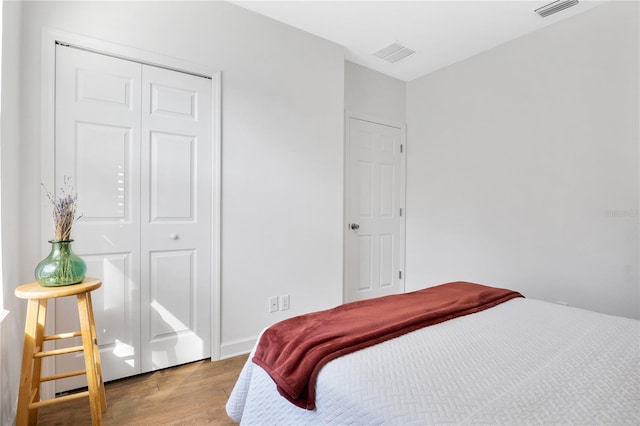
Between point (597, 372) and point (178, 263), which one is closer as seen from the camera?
point (597, 372)

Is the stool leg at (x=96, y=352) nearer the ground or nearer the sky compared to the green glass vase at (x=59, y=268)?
nearer the ground

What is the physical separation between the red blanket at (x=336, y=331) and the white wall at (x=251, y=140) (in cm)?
115

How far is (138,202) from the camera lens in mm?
2104

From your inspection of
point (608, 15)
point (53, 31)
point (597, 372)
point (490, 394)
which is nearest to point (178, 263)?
point (53, 31)

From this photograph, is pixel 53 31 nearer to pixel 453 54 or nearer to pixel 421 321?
pixel 421 321

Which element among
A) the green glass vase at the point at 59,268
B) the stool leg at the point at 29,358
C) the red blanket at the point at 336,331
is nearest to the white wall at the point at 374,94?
A: the red blanket at the point at 336,331

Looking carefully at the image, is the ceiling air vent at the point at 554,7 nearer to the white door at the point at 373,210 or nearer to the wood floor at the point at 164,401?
the white door at the point at 373,210

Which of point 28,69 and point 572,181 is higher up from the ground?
point 28,69

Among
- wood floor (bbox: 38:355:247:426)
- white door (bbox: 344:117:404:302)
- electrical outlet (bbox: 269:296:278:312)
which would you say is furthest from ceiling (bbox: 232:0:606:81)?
wood floor (bbox: 38:355:247:426)

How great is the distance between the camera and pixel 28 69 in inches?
70.1

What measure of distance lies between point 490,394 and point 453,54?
320cm

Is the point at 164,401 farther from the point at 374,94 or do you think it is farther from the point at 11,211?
the point at 374,94

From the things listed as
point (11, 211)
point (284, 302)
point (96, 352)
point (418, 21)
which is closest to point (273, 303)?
point (284, 302)

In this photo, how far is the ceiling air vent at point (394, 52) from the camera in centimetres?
308
